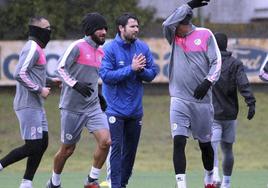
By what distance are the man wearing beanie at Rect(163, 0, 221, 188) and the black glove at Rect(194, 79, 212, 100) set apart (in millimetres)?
70

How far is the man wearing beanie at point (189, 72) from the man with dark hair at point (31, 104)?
1.66 meters

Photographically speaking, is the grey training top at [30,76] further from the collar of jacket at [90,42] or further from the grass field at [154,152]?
the grass field at [154,152]

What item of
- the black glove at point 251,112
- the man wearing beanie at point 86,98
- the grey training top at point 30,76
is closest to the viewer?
the grey training top at point 30,76

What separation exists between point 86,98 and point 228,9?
21196 millimetres

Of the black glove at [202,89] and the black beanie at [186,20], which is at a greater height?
the black beanie at [186,20]

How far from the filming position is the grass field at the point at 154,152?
45.6ft

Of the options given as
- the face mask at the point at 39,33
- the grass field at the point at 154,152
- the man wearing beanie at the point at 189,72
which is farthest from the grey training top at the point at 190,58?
the grass field at the point at 154,152

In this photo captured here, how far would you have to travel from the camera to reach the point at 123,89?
11398mm

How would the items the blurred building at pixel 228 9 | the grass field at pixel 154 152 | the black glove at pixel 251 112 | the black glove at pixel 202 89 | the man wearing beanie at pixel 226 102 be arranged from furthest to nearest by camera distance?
the blurred building at pixel 228 9 → the grass field at pixel 154 152 → the man wearing beanie at pixel 226 102 → the black glove at pixel 251 112 → the black glove at pixel 202 89

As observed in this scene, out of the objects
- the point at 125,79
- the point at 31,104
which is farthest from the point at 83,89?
the point at 31,104

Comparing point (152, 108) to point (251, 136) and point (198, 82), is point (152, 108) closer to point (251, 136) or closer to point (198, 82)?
point (251, 136)

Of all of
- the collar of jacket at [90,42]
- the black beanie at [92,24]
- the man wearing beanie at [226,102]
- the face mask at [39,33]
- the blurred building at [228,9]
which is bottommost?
the blurred building at [228,9]

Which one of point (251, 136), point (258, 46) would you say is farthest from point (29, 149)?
point (258, 46)

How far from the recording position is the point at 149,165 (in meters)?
17.3
